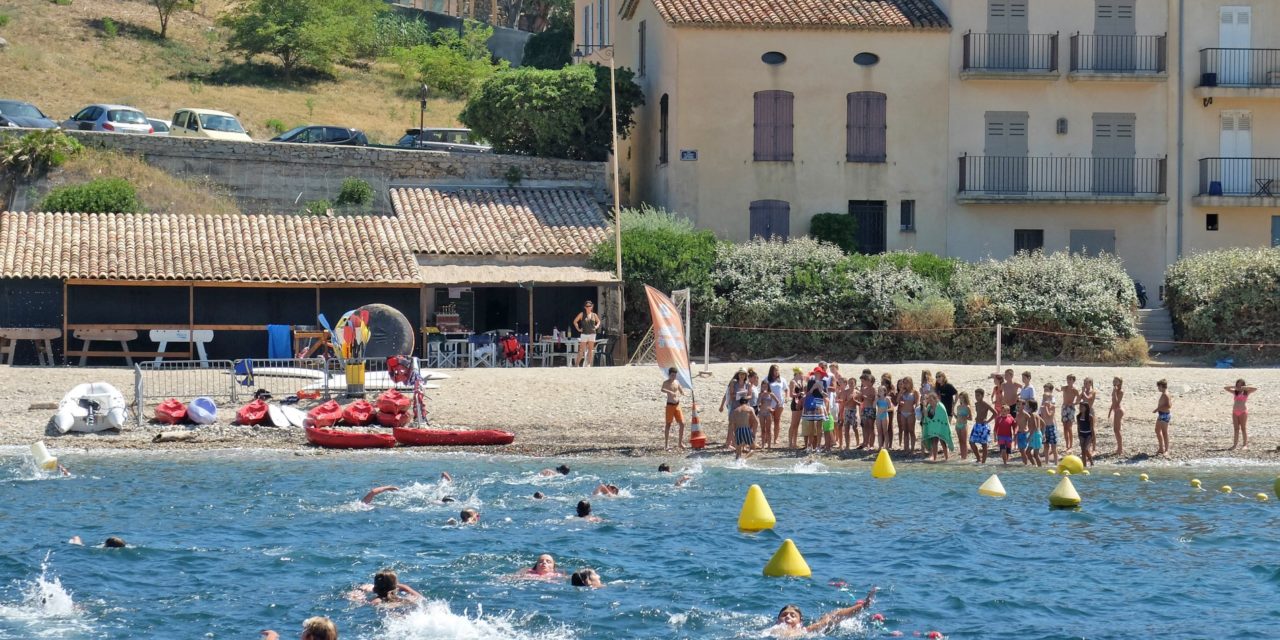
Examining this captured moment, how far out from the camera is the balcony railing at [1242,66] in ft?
132

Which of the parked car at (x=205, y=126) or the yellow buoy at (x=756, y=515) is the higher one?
the parked car at (x=205, y=126)

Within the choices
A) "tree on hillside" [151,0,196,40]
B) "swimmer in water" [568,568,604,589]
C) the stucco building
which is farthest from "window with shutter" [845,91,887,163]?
"tree on hillside" [151,0,196,40]

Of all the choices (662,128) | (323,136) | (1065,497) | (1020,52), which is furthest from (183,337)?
(1020,52)

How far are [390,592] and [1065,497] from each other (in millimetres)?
10493

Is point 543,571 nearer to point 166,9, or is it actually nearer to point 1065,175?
point 1065,175

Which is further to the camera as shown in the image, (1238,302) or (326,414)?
(1238,302)

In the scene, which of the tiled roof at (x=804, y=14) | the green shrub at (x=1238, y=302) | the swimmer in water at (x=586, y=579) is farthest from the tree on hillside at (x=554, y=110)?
the swimmer in water at (x=586, y=579)

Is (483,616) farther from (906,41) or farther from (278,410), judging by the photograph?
(906,41)

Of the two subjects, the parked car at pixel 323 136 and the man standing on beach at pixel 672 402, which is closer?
the man standing on beach at pixel 672 402

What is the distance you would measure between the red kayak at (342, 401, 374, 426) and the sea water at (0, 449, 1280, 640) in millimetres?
2008

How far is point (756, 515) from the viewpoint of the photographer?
2109cm

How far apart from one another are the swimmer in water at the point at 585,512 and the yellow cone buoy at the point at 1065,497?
667 cm

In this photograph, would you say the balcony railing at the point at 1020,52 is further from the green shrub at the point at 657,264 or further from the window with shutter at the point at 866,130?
the green shrub at the point at 657,264

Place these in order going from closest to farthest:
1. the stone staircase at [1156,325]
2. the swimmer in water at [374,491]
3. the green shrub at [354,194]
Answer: the swimmer in water at [374,491] → the stone staircase at [1156,325] → the green shrub at [354,194]
